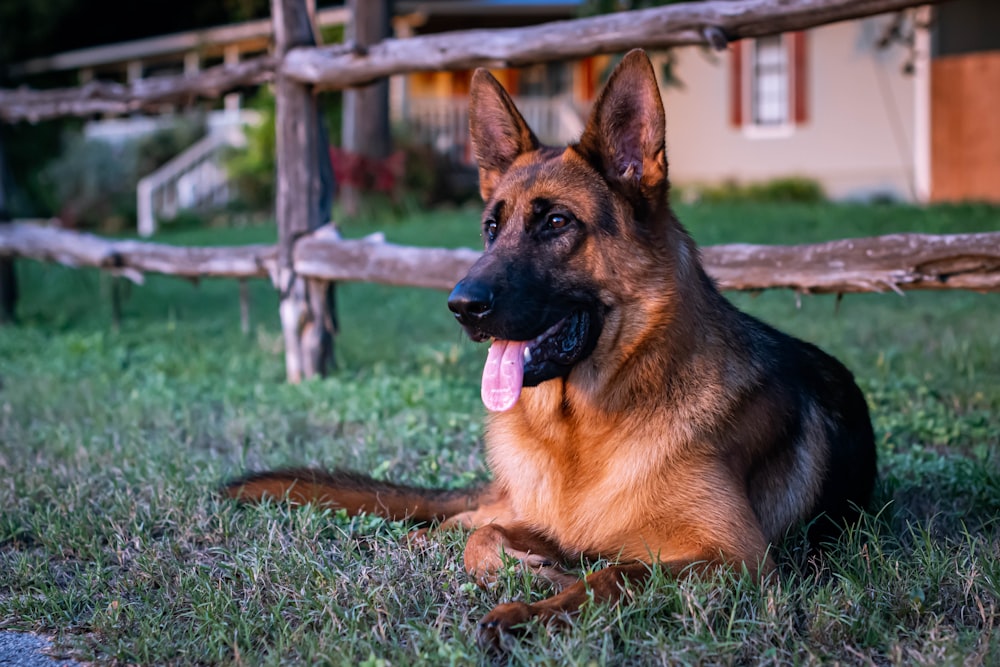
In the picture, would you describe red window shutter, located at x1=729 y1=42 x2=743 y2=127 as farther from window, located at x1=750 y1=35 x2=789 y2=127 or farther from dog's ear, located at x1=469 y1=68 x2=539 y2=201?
dog's ear, located at x1=469 y1=68 x2=539 y2=201

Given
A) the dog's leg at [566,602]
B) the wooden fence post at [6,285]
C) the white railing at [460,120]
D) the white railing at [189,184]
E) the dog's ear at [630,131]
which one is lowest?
the dog's leg at [566,602]

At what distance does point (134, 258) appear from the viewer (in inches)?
303

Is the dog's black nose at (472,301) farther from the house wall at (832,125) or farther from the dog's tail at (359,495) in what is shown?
the house wall at (832,125)

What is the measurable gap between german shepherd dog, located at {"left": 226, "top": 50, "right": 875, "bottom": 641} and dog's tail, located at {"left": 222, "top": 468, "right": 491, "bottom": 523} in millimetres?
351

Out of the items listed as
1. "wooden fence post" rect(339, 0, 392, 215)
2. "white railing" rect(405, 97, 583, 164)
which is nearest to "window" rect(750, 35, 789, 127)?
"white railing" rect(405, 97, 583, 164)

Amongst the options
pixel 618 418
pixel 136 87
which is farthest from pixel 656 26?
pixel 136 87

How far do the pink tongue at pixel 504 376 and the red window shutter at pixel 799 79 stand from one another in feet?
56.5

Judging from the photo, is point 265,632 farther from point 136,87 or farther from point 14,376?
point 136,87

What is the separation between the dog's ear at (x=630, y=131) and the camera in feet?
10.6

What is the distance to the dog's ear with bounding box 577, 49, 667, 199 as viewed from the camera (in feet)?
10.6

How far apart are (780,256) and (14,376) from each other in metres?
5.08

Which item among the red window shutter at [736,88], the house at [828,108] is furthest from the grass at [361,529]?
the red window shutter at [736,88]

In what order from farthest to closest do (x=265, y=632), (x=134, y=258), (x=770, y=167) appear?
(x=770, y=167)
(x=134, y=258)
(x=265, y=632)

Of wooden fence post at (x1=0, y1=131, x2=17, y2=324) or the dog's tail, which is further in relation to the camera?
wooden fence post at (x1=0, y1=131, x2=17, y2=324)
